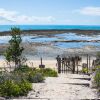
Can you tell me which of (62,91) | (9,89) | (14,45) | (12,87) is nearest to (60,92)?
(62,91)

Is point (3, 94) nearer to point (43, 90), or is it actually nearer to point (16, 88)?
point (16, 88)

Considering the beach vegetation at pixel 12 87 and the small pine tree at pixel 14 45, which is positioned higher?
the small pine tree at pixel 14 45

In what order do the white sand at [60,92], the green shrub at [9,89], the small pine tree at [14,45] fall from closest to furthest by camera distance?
1. the white sand at [60,92]
2. the green shrub at [9,89]
3. the small pine tree at [14,45]

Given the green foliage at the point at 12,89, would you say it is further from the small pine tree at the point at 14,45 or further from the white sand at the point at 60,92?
the small pine tree at the point at 14,45

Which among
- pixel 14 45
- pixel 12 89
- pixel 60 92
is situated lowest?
pixel 60 92

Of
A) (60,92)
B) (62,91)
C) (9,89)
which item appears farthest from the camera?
(62,91)

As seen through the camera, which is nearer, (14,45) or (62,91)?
(62,91)

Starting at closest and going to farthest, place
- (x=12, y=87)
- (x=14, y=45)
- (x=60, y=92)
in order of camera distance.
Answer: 1. (x=12, y=87)
2. (x=60, y=92)
3. (x=14, y=45)

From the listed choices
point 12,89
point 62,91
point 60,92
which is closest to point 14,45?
point 62,91

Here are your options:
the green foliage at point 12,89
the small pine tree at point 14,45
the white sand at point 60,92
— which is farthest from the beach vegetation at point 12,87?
the small pine tree at point 14,45

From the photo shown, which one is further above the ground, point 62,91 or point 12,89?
point 12,89

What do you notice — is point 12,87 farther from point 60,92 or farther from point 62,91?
point 62,91

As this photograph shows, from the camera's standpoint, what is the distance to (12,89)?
1597 centimetres

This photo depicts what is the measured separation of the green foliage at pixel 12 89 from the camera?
15820mm
